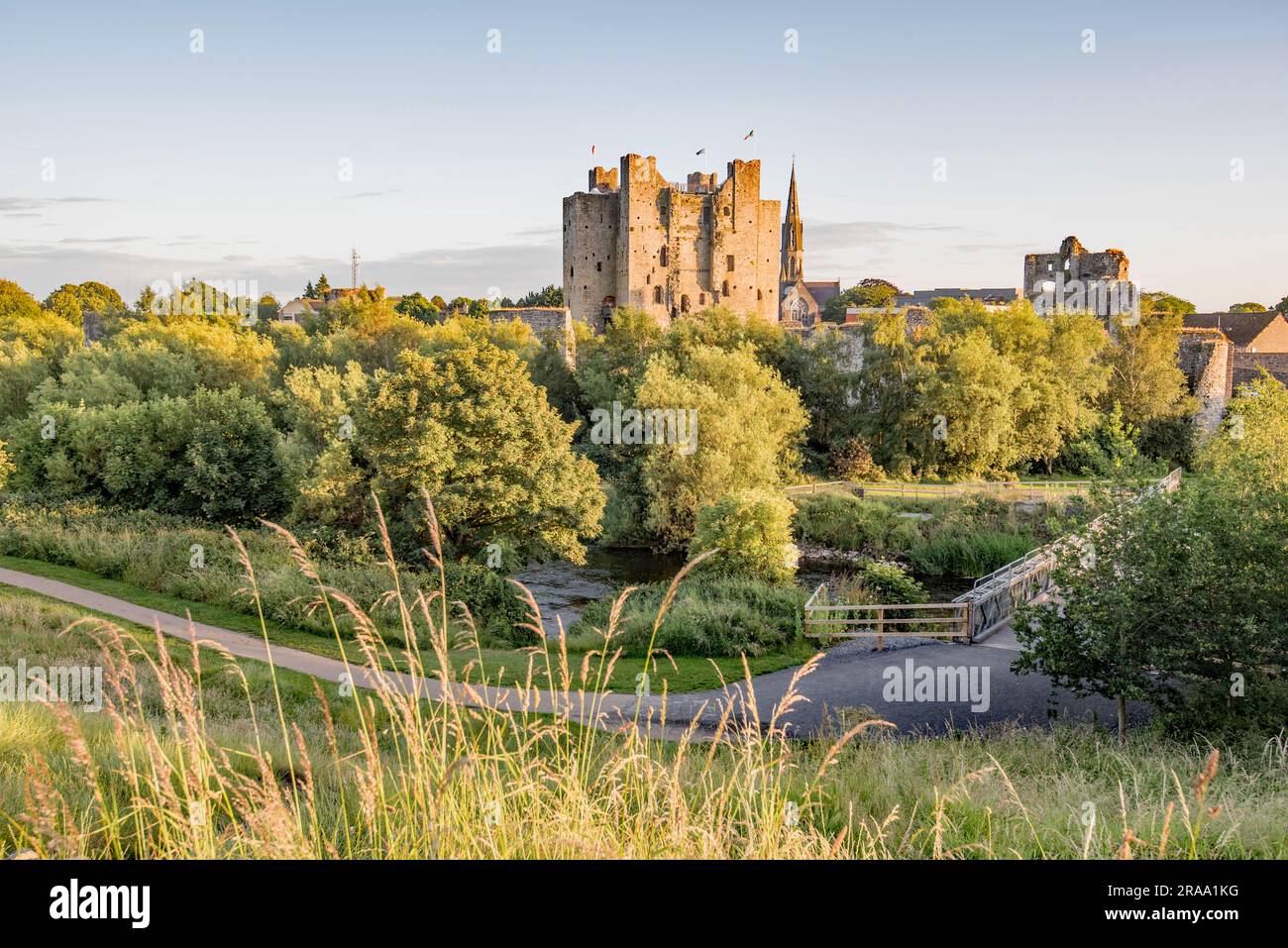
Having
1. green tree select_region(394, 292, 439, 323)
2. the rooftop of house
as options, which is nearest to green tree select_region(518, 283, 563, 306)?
green tree select_region(394, 292, 439, 323)

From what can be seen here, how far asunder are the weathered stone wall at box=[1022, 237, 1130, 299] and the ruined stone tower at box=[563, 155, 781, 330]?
60.6 feet

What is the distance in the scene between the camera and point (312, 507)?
26172 millimetres

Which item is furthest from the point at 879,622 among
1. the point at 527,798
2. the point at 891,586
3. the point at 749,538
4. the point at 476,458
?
the point at 527,798

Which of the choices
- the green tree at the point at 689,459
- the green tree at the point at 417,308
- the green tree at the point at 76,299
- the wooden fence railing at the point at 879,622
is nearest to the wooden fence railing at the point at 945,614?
the wooden fence railing at the point at 879,622

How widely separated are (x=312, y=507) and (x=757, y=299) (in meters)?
55.7

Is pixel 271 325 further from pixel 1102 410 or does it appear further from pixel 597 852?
pixel 597 852

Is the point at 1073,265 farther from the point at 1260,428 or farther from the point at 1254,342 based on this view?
the point at 1260,428

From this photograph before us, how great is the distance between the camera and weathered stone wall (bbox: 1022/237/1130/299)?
61.5 m

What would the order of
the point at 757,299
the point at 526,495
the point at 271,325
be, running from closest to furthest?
the point at 526,495
the point at 271,325
the point at 757,299

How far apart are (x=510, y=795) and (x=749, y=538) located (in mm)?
23509

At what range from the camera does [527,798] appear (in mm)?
4539

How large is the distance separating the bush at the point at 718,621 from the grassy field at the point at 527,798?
1054cm

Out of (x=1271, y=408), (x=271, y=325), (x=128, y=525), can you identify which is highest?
(x=271, y=325)
